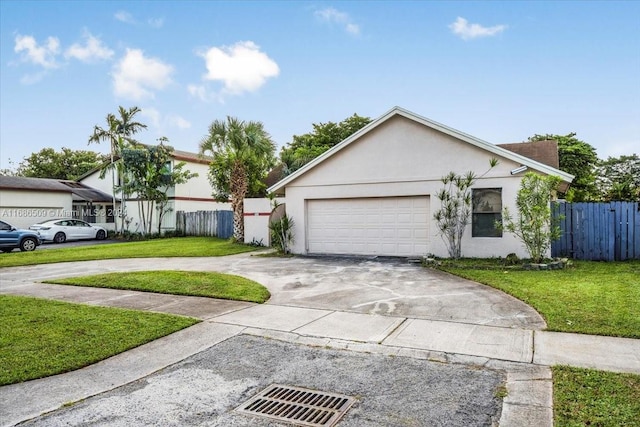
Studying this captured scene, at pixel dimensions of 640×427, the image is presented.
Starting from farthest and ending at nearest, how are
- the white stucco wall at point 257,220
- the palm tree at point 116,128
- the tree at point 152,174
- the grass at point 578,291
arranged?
1. the palm tree at point 116,128
2. the tree at point 152,174
3. the white stucco wall at point 257,220
4. the grass at point 578,291

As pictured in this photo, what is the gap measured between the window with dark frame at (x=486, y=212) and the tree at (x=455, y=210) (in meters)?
0.23

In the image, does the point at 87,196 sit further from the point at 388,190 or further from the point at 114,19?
the point at 388,190

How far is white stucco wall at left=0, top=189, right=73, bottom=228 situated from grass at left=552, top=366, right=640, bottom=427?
3017 centimetres

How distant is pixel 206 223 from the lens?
949 inches

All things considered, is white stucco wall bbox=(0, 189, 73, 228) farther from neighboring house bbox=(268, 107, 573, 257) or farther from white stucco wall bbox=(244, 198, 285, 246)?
neighboring house bbox=(268, 107, 573, 257)

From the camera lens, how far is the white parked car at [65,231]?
22.9 m

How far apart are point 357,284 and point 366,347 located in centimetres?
411

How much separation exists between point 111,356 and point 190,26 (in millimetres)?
13809

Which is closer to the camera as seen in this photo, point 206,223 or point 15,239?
point 15,239

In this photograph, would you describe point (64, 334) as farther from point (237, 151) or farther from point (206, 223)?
point (206, 223)

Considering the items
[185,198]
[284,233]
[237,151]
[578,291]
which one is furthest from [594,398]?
[185,198]

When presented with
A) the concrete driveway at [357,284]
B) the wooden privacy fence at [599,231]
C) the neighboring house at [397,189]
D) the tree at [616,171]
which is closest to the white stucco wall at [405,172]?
the neighboring house at [397,189]

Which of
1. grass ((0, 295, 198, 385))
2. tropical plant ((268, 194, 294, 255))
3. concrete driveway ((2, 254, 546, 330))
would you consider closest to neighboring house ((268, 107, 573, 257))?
tropical plant ((268, 194, 294, 255))

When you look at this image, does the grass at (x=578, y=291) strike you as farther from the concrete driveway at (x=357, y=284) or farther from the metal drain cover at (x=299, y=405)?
the metal drain cover at (x=299, y=405)
